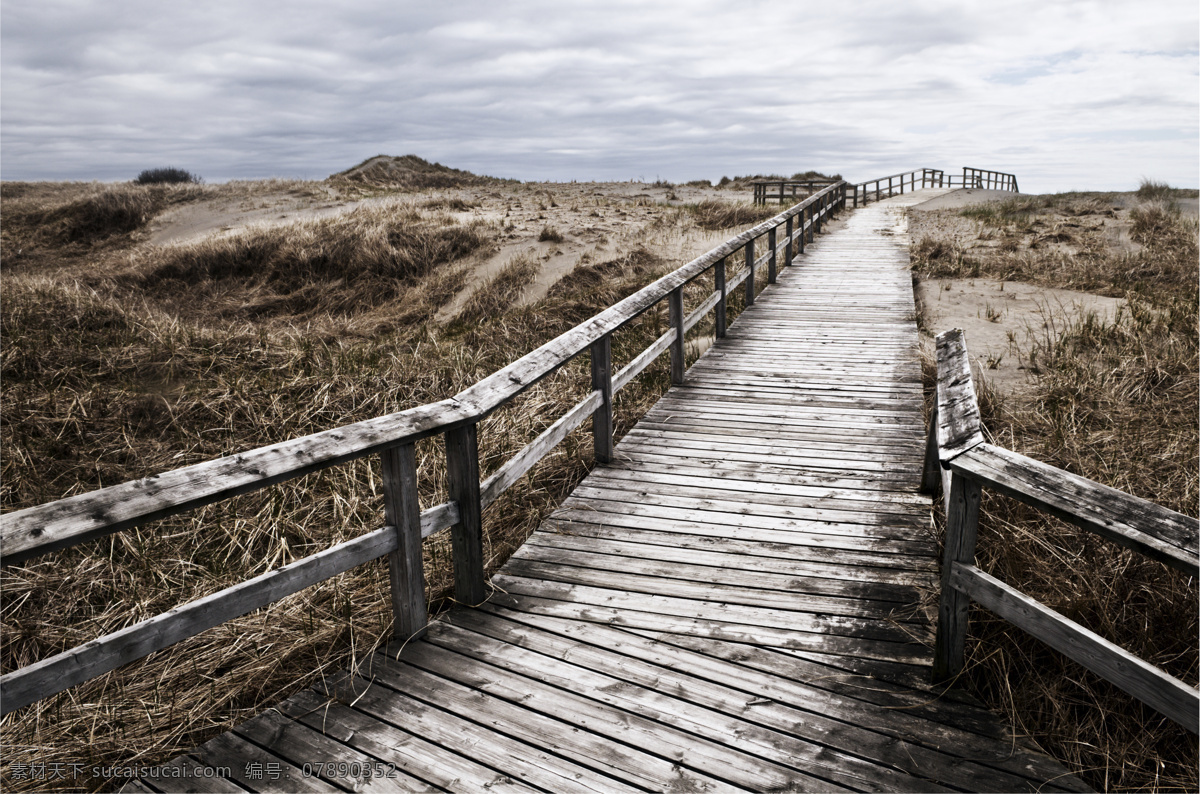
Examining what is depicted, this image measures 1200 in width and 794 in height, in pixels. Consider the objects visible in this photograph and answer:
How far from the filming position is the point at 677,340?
7.06 m

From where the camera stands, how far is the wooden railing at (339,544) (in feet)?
6.57

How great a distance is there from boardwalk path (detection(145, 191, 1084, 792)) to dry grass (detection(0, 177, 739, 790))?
0.34 meters

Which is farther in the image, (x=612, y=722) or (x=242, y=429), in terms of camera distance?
(x=242, y=429)

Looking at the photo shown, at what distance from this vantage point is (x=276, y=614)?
3600 mm

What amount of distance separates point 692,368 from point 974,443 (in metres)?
4.96

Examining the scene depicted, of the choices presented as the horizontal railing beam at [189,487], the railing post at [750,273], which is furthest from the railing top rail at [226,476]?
the railing post at [750,273]

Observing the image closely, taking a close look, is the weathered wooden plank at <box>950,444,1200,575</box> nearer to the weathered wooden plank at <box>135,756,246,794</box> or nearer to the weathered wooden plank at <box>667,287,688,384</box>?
the weathered wooden plank at <box>135,756,246,794</box>

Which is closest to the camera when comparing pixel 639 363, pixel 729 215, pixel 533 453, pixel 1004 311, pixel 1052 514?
pixel 1052 514

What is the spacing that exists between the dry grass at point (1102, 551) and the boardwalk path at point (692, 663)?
22cm

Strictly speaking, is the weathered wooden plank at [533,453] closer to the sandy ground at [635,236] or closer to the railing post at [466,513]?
the railing post at [466,513]

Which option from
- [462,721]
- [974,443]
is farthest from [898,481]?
[462,721]

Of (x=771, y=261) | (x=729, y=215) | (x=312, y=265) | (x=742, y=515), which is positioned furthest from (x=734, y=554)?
(x=729, y=215)

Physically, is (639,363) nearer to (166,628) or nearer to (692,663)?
(692,663)

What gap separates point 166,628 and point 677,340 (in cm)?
532
